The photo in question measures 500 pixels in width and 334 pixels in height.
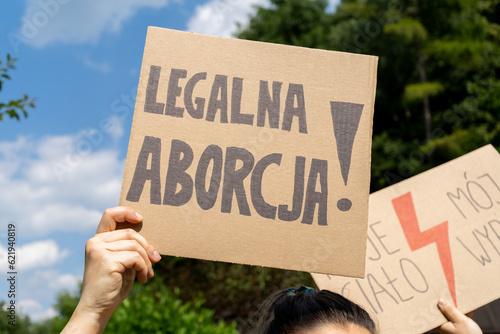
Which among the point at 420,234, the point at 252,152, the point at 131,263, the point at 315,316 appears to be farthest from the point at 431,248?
the point at 131,263

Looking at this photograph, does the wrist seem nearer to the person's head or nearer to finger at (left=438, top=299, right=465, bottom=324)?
the person's head

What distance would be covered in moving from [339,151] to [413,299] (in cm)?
64

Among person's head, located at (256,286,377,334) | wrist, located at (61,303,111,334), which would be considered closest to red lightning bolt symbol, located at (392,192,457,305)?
person's head, located at (256,286,377,334)

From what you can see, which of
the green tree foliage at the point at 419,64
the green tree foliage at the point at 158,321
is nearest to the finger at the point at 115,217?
the green tree foliage at the point at 158,321

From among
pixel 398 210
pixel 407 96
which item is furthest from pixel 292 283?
pixel 407 96

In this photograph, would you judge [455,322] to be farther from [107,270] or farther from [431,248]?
[107,270]

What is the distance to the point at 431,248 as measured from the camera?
158 cm

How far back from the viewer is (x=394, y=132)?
15508mm

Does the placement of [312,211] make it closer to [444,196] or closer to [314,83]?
[314,83]

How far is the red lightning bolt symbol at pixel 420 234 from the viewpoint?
157 cm

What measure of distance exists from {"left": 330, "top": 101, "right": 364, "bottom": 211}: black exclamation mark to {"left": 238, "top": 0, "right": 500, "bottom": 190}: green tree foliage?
11488 millimetres

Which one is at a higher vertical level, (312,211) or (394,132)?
(394,132)

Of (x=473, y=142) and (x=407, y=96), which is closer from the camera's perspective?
(x=473, y=142)

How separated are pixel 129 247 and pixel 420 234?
1068mm
